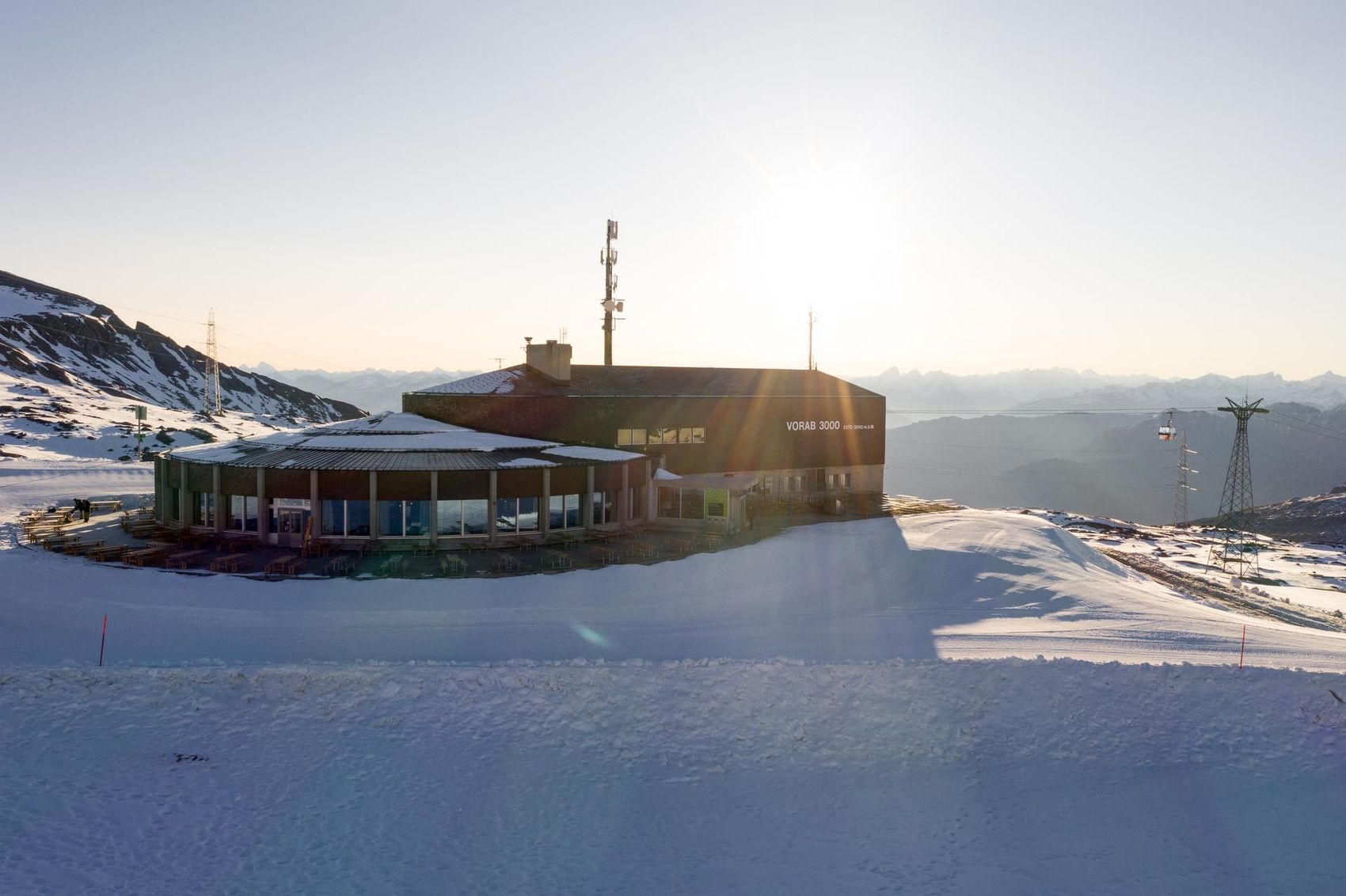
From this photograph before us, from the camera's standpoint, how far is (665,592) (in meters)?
30.2

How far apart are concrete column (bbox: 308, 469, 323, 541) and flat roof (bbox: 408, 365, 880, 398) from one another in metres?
10.8

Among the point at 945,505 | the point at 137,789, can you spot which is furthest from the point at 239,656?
the point at 945,505

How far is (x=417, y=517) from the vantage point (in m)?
36.0

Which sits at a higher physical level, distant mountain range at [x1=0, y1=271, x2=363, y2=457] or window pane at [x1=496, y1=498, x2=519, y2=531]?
distant mountain range at [x1=0, y1=271, x2=363, y2=457]

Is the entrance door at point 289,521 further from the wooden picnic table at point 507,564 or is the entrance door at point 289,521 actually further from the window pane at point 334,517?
the wooden picnic table at point 507,564

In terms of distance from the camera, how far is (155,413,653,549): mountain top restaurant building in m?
35.6

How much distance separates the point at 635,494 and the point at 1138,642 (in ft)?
84.5

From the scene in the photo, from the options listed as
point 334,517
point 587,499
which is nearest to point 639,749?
point 587,499

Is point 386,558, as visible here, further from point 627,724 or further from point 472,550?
point 627,724

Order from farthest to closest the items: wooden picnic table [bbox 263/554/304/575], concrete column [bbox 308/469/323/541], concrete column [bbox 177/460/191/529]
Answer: concrete column [bbox 177/460/191/529]
concrete column [bbox 308/469/323/541]
wooden picnic table [bbox 263/554/304/575]

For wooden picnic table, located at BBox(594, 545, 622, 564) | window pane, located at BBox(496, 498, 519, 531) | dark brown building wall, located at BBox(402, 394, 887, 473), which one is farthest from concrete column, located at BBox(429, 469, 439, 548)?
dark brown building wall, located at BBox(402, 394, 887, 473)

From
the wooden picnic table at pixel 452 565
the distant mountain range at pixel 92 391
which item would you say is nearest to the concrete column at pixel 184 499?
the wooden picnic table at pixel 452 565

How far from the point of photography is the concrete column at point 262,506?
→ 35.8 metres

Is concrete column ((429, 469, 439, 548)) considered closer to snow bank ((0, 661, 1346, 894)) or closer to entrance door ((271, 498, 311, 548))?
Answer: entrance door ((271, 498, 311, 548))
